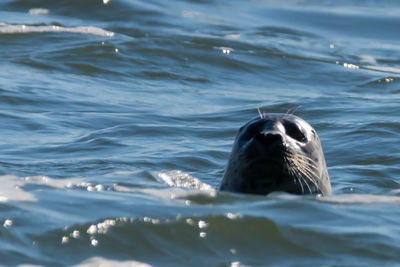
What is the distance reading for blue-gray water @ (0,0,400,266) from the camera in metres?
4.46

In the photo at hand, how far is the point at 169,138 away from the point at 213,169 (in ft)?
3.30

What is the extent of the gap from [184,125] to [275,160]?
3603 mm

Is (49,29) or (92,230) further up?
(49,29)

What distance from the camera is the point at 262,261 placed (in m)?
4.26

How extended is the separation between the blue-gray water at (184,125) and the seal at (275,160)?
0.64 ft

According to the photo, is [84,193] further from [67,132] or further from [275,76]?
[275,76]

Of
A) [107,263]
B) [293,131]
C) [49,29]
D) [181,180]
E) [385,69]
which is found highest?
[49,29]

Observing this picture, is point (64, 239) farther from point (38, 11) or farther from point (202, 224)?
point (38, 11)

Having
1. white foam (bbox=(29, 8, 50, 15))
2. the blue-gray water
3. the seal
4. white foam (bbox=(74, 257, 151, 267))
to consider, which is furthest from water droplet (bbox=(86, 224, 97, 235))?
white foam (bbox=(29, 8, 50, 15))

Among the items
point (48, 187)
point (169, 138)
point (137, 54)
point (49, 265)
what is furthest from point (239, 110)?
point (49, 265)

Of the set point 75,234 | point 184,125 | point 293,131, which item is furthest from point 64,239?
point 184,125

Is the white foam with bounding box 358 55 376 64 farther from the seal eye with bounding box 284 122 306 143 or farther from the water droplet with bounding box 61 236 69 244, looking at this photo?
the water droplet with bounding box 61 236 69 244

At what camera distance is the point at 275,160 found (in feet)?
17.8

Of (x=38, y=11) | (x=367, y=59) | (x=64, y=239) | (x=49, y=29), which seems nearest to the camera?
(x=64, y=239)
